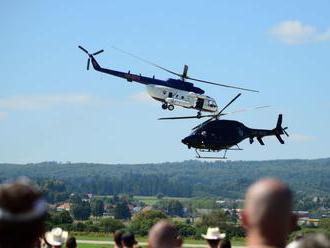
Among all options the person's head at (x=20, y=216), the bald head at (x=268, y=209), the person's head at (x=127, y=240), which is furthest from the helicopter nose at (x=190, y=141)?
the person's head at (x=20, y=216)

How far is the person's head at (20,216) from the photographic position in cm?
509

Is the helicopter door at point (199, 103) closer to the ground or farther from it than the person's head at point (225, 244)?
farther from it

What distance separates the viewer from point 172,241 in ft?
27.0

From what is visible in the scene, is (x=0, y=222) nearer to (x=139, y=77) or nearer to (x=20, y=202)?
(x=20, y=202)

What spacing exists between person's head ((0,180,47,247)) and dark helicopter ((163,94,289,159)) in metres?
50.0

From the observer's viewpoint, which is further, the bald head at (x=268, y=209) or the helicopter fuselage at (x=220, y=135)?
the helicopter fuselage at (x=220, y=135)

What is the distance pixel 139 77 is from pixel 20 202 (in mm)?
53736

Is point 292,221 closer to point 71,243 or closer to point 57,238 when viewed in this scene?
point 71,243

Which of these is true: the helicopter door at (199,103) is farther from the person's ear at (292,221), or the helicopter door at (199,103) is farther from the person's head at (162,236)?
the person's ear at (292,221)

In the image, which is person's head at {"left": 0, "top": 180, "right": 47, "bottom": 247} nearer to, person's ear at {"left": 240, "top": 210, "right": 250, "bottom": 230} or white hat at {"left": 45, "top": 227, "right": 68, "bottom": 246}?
person's ear at {"left": 240, "top": 210, "right": 250, "bottom": 230}

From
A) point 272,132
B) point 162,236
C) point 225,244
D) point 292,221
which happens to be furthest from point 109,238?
point 292,221

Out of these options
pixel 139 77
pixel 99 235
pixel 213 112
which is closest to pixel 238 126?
pixel 213 112

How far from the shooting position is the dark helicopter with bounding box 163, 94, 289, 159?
56.2m

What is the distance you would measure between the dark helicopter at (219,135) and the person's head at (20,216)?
50.0 m
